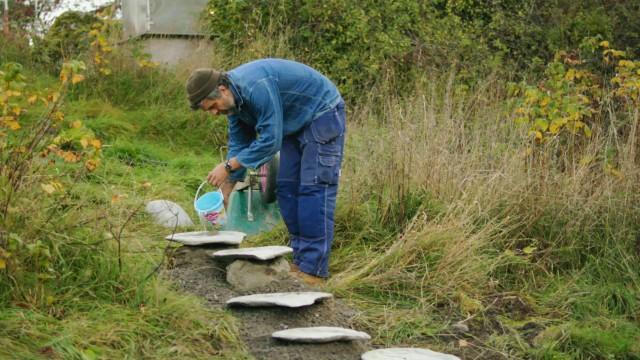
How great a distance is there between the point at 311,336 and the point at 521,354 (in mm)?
1419

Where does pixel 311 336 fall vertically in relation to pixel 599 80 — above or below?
below

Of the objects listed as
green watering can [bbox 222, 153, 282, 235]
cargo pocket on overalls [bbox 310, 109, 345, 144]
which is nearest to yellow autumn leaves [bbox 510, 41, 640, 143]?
cargo pocket on overalls [bbox 310, 109, 345, 144]

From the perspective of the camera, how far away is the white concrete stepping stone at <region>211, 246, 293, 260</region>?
541cm

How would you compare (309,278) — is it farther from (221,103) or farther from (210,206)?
(221,103)

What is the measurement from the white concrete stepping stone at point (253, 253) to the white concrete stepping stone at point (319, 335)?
0.66 meters

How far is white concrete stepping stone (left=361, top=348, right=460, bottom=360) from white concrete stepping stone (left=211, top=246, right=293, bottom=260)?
926 millimetres

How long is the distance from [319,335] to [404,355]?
1.53 feet

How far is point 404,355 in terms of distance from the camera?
189 inches

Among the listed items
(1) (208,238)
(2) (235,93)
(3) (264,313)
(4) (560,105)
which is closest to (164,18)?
(4) (560,105)

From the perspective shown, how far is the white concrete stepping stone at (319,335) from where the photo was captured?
4.64m

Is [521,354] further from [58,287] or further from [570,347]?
[58,287]

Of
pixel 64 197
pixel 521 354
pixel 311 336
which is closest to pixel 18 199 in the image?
pixel 64 197

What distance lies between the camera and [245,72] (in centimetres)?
573

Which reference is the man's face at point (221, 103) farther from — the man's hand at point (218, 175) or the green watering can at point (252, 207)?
the green watering can at point (252, 207)
